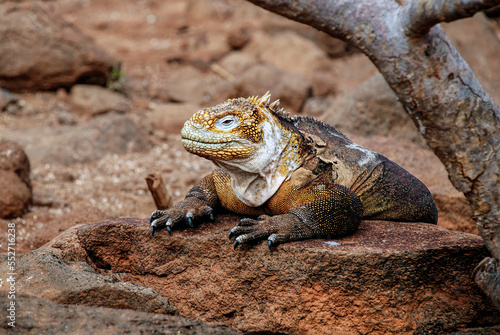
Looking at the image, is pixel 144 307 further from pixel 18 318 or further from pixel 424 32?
pixel 424 32

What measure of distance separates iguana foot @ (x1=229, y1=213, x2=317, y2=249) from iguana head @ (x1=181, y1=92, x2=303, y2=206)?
0.36 m

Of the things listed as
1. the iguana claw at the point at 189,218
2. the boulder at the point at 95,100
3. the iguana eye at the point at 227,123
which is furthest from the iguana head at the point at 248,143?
the boulder at the point at 95,100

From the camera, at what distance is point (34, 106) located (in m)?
12.6

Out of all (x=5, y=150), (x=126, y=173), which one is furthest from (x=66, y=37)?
(x=5, y=150)

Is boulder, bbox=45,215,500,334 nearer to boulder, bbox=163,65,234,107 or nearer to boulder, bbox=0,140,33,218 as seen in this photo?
boulder, bbox=0,140,33,218

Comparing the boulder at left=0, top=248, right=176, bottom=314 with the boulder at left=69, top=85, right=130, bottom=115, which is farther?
the boulder at left=69, top=85, right=130, bottom=115

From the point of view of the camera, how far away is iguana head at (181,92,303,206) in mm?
4512

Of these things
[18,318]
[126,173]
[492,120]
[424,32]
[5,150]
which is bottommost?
[126,173]

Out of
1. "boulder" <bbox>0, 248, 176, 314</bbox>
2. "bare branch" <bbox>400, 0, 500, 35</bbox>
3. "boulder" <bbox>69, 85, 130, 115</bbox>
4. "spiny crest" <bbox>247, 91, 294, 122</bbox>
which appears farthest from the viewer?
"boulder" <bbox>69, 85, 130, 115</bbox>

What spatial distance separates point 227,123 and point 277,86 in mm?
8277

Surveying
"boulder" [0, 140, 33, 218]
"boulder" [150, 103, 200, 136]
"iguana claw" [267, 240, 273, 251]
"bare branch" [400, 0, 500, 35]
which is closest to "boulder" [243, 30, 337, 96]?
"boulder" [150, 103, 200, 136]

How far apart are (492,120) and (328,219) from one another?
1.49 meters

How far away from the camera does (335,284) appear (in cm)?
439

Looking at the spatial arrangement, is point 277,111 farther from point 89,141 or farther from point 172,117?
point 172,117
